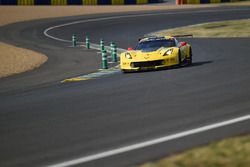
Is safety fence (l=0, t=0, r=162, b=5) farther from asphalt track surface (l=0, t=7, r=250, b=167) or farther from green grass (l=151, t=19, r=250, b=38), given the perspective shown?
asphalt track surface (l=0, t=7, r=250, b=167)

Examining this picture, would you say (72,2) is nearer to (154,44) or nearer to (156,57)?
(154,44)

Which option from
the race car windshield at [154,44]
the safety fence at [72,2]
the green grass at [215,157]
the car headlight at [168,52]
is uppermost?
the safety fence at [72,2]

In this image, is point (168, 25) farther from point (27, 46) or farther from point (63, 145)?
point (63, 145)

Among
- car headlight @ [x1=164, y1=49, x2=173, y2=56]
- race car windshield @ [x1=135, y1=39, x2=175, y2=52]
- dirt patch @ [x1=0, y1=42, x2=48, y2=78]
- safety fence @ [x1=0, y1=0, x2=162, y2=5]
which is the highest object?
safety fence @ [x1=0, y1=0, x2=162, y2=5]

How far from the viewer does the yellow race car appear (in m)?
17.0

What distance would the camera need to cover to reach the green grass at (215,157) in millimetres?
6189

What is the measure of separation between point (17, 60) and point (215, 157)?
2069 centimetres

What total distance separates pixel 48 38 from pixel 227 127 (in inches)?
1322

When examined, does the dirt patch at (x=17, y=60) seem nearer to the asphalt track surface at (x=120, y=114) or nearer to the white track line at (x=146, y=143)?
the asphalt track surface at (x=120, y=114)

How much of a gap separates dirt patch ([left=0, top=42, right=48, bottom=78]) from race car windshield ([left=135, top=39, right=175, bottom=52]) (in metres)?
5.64

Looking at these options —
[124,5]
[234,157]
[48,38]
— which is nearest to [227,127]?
[234,157]

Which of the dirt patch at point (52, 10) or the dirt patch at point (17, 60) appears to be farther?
the dirt patch at point (52, 10)

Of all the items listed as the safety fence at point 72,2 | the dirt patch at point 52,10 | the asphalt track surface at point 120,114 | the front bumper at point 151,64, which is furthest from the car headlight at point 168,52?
the safety fence at point 72,2

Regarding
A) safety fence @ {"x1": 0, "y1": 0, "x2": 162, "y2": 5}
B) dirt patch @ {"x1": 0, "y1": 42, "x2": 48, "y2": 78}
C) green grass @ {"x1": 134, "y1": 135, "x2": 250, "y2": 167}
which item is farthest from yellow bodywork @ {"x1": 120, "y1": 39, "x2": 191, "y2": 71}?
safety fence @ {"x1": 0, "y1": 0, "x2": 162, "y2": 5}
